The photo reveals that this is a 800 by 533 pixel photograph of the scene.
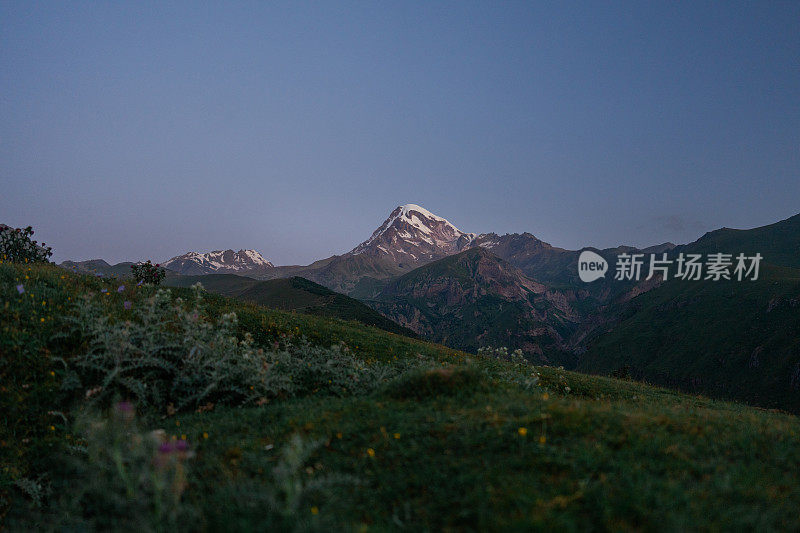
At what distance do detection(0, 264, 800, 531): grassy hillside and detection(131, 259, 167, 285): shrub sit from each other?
10302mm

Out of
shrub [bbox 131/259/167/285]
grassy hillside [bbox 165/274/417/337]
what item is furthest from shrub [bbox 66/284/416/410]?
grassy hillside [bbox 165/274/417/337]

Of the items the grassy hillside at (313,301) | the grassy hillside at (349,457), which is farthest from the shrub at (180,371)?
the grassy hillside at (313,301)

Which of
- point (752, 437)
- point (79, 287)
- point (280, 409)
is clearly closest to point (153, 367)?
point (280, 409)

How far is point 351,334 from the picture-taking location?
17.1 metres

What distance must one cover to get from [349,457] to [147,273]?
62.1ft

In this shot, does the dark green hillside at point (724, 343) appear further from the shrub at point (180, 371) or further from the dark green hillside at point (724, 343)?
the shrub at point (180, 371)

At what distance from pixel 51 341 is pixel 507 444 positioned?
404 inches

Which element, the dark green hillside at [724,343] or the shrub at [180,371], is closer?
the shrub at [180,371]

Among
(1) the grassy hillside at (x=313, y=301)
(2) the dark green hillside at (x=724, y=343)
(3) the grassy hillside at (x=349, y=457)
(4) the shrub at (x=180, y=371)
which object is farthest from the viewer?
(1) the grassy hillside at (x=313, y=301)

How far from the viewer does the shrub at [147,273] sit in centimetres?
1916

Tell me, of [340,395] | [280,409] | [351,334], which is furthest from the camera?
Answer: [351,334]

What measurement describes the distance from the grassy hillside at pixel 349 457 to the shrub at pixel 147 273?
10.3 metres

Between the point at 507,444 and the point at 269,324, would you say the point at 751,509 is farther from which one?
the point at 269,324

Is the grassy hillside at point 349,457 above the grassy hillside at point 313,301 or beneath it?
above
